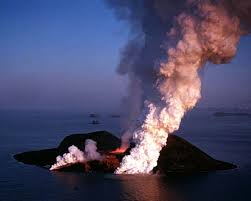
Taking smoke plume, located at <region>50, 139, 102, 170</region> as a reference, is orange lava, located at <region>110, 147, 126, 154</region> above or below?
above

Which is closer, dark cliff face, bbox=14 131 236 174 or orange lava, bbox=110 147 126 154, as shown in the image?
dark cliff face, bbox=14 131 236 174

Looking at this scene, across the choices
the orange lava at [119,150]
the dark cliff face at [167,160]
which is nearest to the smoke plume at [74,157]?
the dark cliff face at [167,160]

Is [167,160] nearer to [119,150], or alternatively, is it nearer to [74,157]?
[119,150]

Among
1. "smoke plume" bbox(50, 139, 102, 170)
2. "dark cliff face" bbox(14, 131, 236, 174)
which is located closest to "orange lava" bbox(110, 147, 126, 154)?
"dark cliff face" bbox(14, 131, 236, 174)

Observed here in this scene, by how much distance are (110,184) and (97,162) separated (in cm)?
1512

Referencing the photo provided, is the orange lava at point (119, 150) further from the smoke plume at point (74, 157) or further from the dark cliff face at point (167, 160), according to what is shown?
the smoke plume at point (74, 157)

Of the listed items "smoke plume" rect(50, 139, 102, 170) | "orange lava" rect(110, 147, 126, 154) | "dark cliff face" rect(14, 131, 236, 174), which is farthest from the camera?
"orange lava" rect(110, 147, 126, 154)

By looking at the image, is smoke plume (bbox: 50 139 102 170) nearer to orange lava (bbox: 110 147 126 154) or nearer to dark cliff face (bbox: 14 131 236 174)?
dark cliff face (bbox: 14 131 236 174)

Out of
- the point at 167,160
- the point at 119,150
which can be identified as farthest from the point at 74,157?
the point at 167,160

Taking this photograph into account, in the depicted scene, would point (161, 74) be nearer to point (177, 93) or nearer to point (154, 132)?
point (177, 93)

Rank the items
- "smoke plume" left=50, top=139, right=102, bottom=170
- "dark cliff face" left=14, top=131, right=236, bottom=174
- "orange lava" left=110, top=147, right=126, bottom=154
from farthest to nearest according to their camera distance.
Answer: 1. "orange lava" left=110, top=147, right=126, bottom=154
2. "smoke plume" left=50, top=139, right=102, bottom=170
3. "dark cliff face" left=14, top=131, right=236, bottom=174

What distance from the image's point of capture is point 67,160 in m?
98.1

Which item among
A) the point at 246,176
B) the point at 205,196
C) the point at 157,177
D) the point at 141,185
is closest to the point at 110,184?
the point at 141,185

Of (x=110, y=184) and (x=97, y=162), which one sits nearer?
(x=110, y=184)
